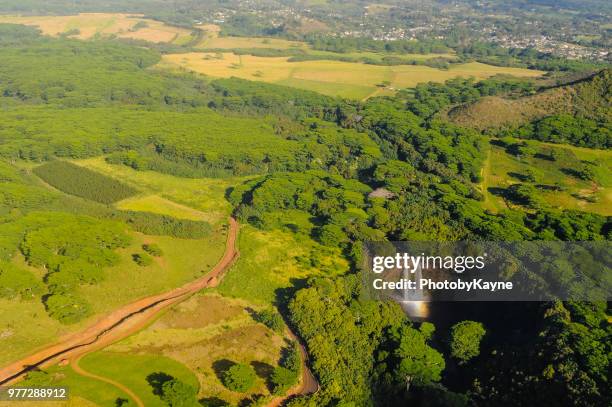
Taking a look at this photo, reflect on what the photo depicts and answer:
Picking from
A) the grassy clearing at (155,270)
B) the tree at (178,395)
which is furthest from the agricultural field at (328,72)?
the tree at (178,395)

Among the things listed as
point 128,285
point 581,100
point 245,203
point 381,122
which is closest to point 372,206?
point 245,203

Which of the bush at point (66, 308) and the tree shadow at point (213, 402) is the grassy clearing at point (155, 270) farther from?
the tree shadow at point (213, 402)

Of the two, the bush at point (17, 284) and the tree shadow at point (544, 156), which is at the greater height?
the tree shadow at point (544, 156)

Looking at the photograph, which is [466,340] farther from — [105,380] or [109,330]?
[109,330]

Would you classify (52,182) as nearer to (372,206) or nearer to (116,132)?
(116,132)

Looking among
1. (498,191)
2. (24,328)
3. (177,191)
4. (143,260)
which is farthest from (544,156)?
(24,328)

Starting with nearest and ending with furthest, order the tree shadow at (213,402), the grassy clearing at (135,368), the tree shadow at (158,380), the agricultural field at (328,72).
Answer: the tree shadow at (213,402)
the tree shadow at (158,380)
the grassy clearing at (135,368)
the agricultural field at (328,72)

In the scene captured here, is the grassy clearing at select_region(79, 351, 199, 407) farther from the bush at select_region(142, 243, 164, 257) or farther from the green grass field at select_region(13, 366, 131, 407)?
the bush at select_region(142, 243, 164, 257)
